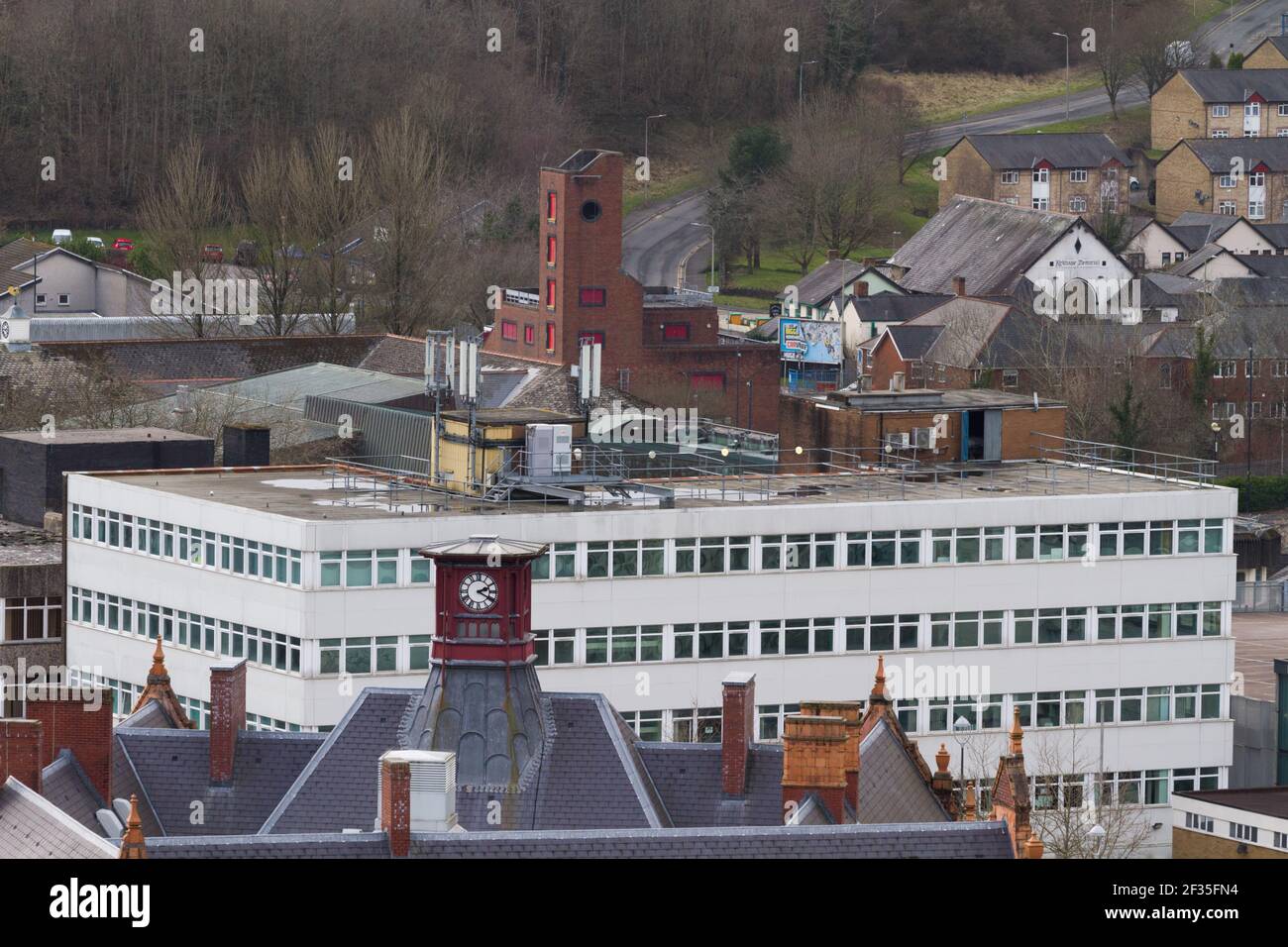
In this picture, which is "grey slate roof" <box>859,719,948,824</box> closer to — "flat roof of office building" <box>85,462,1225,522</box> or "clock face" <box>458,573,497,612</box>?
"clock face" <box>458,573,497,612</box>

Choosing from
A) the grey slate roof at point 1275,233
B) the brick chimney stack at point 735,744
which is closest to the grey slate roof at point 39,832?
the brick chimney stack at point 735,744

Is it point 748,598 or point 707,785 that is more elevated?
point 707,785

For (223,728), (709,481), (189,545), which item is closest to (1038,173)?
(709,481)

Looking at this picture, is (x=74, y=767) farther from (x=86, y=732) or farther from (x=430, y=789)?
(x=430, y=789)

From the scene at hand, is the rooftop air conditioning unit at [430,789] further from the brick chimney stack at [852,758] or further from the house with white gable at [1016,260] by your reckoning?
the house with white gable at [1016,260]

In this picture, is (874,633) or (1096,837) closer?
(1096,837)
